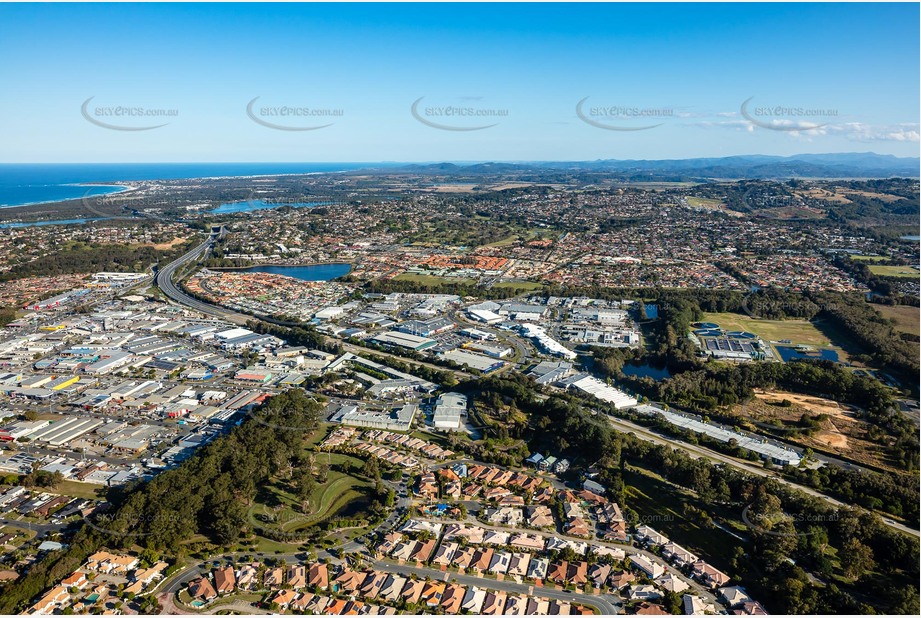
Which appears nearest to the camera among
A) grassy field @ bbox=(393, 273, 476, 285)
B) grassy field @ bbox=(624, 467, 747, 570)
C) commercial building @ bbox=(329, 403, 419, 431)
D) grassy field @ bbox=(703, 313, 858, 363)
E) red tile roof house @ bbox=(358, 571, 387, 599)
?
red tile roof house @ bbox=(358, 571, 387, 599)

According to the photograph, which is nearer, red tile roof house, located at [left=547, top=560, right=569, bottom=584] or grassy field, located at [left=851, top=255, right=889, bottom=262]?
red tile roof house, located at [left=547, top=560, right=569, bottom=584]

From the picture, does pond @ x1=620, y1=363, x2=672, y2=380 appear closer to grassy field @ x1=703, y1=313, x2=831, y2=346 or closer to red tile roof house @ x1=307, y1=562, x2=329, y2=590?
grassy field @ x1=703, y1=313, x2=831, y2=346

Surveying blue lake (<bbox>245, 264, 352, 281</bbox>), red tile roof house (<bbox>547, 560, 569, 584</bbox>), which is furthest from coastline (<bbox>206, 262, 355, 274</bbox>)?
red tile roof house (<bbox>547, 560, 569, 584</bbox>)

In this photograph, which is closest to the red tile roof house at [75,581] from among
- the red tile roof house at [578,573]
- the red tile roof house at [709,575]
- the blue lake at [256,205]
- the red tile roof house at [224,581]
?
the red tile roof house at [224,581]

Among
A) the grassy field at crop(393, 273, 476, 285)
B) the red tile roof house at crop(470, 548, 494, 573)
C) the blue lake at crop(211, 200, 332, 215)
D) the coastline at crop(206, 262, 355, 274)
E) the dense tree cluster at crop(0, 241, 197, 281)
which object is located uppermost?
the blue lake at crop(211, 200, 332, 215)

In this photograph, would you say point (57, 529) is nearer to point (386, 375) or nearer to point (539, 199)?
point (386, 375)

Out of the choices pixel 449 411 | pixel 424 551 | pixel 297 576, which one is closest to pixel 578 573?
pixel 424 551

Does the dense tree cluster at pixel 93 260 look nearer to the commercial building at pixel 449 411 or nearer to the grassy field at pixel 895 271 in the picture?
the commercial building at pixel 449 411
